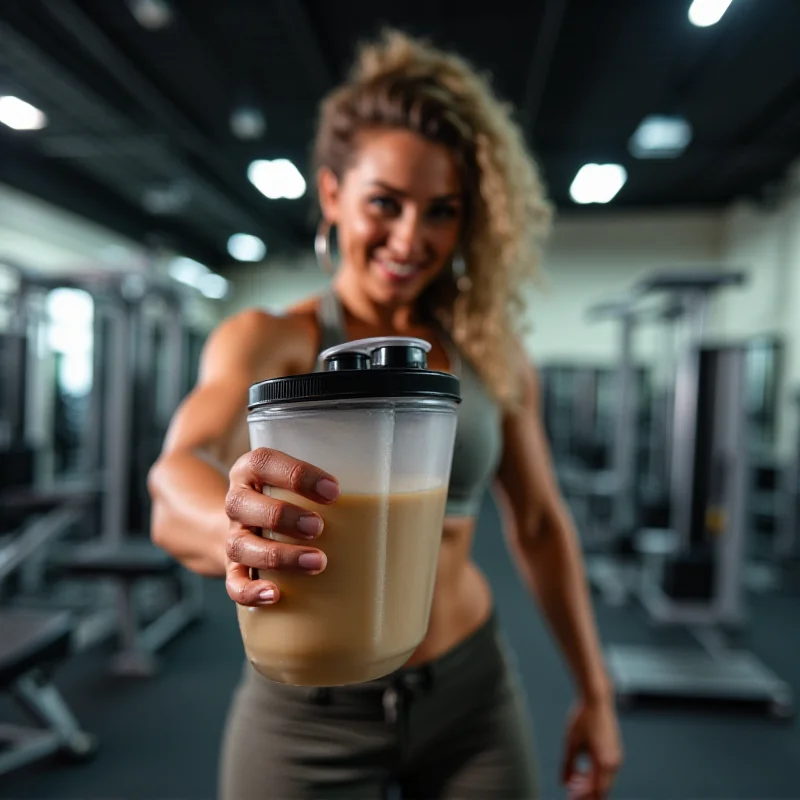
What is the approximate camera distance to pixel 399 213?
44cm

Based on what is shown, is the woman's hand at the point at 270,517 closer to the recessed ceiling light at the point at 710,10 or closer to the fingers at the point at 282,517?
the fingers at the point at 282,517

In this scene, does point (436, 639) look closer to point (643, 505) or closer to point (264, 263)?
point (643, 505)

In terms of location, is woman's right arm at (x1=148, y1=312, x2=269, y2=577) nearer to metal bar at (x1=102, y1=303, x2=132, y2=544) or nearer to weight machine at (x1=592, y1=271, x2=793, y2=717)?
weight machine at (x1=592, y1=271, x2=793, y2=717)

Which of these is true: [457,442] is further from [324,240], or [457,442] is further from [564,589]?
[564,589]

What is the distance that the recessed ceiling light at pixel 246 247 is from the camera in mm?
8850

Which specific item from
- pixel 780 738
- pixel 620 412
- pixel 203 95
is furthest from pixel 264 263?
pixel 780 738

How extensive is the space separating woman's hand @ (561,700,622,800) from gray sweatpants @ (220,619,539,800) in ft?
0.41

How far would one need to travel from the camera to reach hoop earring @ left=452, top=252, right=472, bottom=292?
55cm

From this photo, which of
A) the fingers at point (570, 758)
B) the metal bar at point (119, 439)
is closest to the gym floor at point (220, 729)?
the metal bar at point (119, 439)

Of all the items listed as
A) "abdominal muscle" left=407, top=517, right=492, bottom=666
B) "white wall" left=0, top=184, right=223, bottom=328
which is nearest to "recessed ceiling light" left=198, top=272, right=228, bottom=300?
"white wall" left=0, top=184, right=223, bottom=328

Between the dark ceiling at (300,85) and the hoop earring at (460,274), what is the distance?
1.61 meters

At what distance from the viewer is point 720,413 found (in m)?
2.85

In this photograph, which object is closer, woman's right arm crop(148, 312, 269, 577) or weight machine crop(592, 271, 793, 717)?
woman's right arm crop(148, 312, 269, 577)

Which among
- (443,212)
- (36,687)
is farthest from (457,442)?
(36,687)
